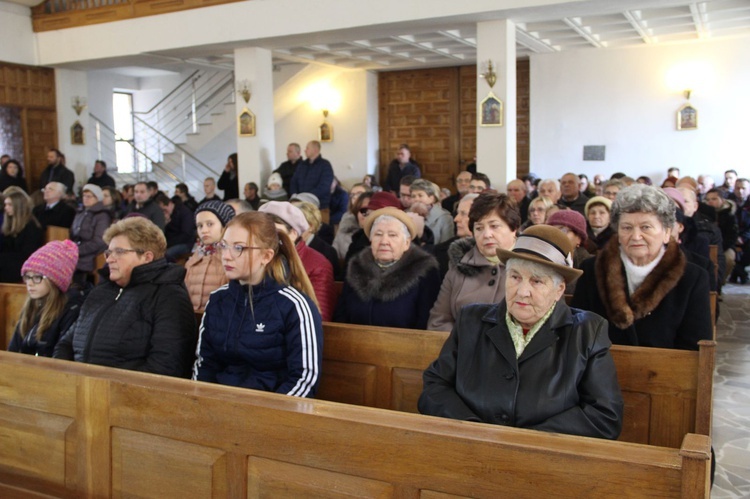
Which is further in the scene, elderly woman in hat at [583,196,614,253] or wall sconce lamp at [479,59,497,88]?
wall sconce lamp at [479,59,497,88]

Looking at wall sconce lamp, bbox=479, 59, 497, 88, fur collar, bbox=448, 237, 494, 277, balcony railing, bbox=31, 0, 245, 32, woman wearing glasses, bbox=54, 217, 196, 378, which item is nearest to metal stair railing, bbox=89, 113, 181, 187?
balcony railing, bbox=31, 0, 245, 32

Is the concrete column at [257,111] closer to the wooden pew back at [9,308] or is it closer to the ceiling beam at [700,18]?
the ceiling beam at [700,18]

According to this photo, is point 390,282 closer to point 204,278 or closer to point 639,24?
point 204,278

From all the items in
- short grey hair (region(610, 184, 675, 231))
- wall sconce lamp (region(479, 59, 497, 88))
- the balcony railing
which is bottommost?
short grey hair (region(610, 184, 675, 231))

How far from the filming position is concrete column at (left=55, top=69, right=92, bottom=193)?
1306cm

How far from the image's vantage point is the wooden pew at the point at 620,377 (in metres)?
2.49

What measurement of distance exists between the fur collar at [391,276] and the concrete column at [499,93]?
5.70m

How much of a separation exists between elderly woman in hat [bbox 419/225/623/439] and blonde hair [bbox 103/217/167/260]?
1.57 m

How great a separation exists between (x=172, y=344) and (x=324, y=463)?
144cm

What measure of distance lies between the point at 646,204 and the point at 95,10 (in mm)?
10793

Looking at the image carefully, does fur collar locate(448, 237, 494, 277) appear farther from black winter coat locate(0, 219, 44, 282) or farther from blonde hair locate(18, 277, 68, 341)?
black winter coat locate(0, 219, 44, 282)

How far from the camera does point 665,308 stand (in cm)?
294

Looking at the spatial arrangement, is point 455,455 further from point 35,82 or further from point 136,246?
point 35,82

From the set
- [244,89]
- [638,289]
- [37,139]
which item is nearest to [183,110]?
[37,139]
